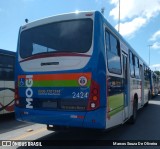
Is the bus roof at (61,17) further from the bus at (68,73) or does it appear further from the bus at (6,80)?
the bus at (6,80)

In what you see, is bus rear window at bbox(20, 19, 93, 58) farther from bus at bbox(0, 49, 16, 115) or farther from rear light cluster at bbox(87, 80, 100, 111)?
bus at bbox(0, 49, 16, 115)

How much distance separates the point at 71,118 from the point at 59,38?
205cm

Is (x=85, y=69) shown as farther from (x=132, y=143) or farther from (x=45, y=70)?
(x=132, y=143)

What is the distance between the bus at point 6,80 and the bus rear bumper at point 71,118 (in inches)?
182

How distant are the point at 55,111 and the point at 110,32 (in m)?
2.60

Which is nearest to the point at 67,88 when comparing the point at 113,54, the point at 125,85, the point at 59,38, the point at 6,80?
the point at 59,38

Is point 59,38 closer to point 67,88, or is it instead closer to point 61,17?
point 61,17

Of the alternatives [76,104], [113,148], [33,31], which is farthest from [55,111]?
[33,31]

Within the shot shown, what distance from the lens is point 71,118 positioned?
6617 millimetres

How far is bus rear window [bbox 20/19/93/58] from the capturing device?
271 inches

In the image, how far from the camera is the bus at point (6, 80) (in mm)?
11430

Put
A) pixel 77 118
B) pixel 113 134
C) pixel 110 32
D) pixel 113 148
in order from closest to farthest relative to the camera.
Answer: pixel 77 118
pixel 113 148
pixel 110 32
pixel 113 134

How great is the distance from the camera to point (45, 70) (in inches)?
282

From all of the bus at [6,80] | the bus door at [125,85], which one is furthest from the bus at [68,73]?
the bus at [6,80]
